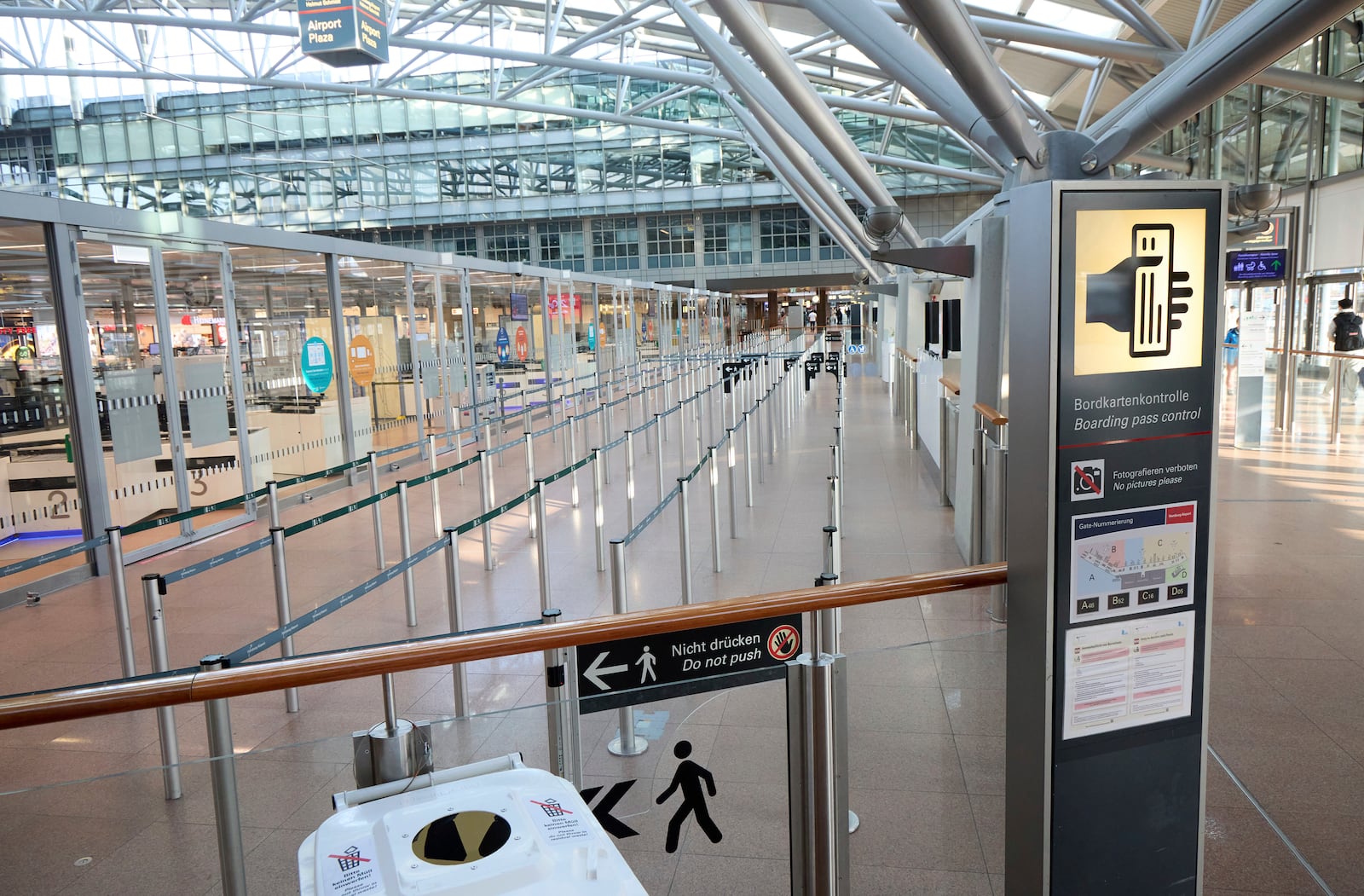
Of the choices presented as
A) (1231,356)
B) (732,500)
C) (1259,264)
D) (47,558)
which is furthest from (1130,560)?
(1231,356)

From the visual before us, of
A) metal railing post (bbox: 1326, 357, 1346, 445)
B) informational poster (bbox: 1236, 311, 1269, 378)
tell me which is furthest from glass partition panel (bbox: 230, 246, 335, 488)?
metal railing post (bbox: 1326, 357, 1346, 445)

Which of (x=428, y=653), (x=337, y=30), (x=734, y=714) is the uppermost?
(x=337, y=30)

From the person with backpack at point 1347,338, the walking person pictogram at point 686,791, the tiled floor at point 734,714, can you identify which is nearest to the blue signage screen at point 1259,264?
the person with backpack at point 1347,338

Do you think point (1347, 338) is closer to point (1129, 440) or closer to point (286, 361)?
point (1129, 440)

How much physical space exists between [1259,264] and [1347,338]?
6.94 ft

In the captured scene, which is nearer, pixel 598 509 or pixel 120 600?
pixel 120 600

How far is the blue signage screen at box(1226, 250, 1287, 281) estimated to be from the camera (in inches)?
612

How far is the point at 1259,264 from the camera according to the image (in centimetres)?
1561

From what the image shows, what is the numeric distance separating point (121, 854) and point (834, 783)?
6.69ft

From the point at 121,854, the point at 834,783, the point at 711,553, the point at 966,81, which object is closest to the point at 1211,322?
the point at 834,783

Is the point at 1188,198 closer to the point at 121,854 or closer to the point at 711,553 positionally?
the point at 121,854

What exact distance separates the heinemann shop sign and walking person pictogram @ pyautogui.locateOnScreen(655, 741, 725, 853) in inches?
604

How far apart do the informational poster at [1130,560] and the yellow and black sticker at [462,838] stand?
1.65m

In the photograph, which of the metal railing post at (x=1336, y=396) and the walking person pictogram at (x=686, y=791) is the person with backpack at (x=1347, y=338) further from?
the walking person pictogram at (x=686, y=791)
